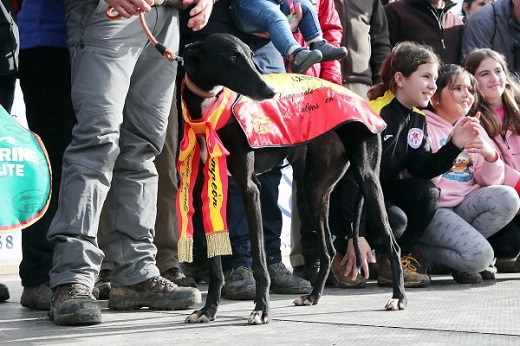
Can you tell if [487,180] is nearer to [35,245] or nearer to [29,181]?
[35,245]

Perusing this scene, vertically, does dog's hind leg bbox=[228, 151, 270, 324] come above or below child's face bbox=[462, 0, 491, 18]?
below

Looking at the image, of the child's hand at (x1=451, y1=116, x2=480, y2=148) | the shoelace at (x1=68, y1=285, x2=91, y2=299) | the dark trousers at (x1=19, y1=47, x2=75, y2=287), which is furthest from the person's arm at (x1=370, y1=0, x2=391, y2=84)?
the shoelace at (x1=68, y1=285, x2=91, y2=299)

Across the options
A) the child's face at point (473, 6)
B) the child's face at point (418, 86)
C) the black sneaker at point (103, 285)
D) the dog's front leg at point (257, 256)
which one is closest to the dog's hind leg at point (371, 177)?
the dog's front leg at point (257, 256)

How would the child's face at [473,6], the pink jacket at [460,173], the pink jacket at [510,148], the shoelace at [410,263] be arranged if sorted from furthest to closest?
the child's face at [473,6]
the pink jacket at [510,148]
the pink jacket at [460,173]
the shoelace at [410,263]

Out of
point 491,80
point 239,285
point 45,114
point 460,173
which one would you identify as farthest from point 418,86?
point 45,114

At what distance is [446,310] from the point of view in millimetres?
3869

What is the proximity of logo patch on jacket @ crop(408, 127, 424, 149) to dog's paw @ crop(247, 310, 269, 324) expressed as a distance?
6.13ft

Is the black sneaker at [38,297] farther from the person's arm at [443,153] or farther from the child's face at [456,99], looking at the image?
the child's face at [456,99]

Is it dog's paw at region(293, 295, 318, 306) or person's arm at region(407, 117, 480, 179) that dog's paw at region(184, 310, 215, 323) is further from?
person's arm at region(407, 117, 480, 179)

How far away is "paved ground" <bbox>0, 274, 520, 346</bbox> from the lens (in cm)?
312

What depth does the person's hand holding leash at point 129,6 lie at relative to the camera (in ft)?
11.5

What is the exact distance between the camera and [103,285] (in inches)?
184

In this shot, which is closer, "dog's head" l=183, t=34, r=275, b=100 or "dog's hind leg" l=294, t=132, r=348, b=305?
"dog's head" l=183, t=34, r=275, b=100

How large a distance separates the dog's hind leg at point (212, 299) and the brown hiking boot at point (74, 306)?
1.24 ft
